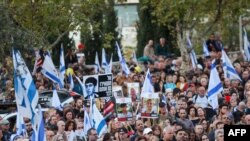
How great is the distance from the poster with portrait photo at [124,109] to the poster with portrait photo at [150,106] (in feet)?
0.95

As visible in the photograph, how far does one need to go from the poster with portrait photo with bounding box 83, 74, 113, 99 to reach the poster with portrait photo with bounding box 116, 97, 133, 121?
0.84m

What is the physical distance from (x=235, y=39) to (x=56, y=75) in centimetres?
2349

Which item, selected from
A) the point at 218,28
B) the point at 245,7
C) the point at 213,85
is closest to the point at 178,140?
the point at 213,85

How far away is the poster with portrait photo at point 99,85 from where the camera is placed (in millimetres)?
19328

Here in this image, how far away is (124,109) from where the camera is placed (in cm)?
1820

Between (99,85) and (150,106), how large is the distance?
1.87 metres

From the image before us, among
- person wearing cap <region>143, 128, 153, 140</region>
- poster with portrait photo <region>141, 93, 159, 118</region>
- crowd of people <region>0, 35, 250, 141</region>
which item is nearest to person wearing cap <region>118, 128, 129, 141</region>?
crowd of people <region>0, 35, 250, 141</region>

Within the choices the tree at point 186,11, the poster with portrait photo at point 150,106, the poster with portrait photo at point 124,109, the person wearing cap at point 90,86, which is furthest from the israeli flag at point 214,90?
the tree at point 186,11

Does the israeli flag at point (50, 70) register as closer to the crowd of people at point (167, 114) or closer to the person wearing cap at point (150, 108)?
the crowd of people at point (167, 114)

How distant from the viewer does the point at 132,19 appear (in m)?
52.3

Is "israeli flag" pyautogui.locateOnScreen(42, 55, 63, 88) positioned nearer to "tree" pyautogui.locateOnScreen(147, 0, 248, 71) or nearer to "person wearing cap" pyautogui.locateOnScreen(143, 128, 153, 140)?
"person wearing cap" pyautogui.locateOnScreen(143, 128, 153, 140)

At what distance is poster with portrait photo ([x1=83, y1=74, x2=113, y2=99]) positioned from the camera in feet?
63.4

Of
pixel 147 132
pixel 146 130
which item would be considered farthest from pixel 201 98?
pixel 147 132

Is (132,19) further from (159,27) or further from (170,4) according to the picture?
(170,4)
